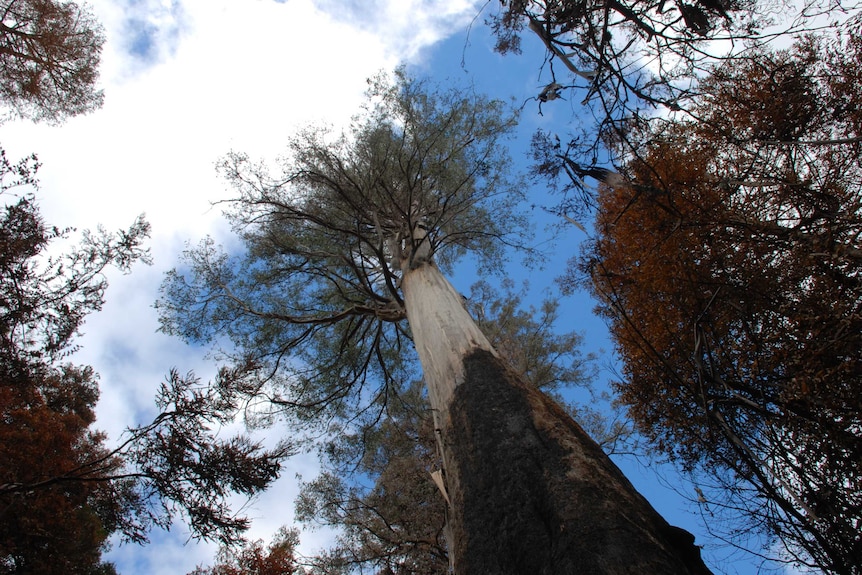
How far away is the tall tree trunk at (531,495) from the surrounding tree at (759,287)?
1.12 m

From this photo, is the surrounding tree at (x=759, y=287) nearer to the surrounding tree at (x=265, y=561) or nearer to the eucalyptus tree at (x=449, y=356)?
the eucalyptus tree at (x=449, y=356)

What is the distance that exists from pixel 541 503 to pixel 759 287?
173 inches

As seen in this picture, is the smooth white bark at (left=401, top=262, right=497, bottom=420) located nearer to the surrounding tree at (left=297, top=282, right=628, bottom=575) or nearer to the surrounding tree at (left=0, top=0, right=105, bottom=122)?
the surrounding tree at (left=297, top=282, right=628, bottom=575)

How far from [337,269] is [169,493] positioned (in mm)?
5737

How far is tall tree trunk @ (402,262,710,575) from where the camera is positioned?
83.0 inches

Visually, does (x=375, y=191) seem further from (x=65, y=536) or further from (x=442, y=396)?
(x=65, y=536)

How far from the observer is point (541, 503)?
250 cm

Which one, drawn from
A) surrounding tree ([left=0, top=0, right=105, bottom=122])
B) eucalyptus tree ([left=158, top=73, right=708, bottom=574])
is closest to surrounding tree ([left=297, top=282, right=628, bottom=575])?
eucalyptus tree ([left=158, top=73, right=708, bottom=574])

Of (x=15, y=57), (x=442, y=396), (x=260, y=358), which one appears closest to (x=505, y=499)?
(x=442, y=396)

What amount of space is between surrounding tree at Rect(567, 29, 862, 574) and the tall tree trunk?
1.12 m

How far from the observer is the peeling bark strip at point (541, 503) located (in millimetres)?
2092

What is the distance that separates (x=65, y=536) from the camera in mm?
7211

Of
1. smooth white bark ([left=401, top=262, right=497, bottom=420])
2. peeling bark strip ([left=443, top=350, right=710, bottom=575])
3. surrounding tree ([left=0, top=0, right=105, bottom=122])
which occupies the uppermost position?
surrounding tree ([left=0, top=0, right=105, bottom=122])

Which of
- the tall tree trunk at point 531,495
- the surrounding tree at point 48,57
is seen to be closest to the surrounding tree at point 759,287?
the tall tree trunk at point 531,495
